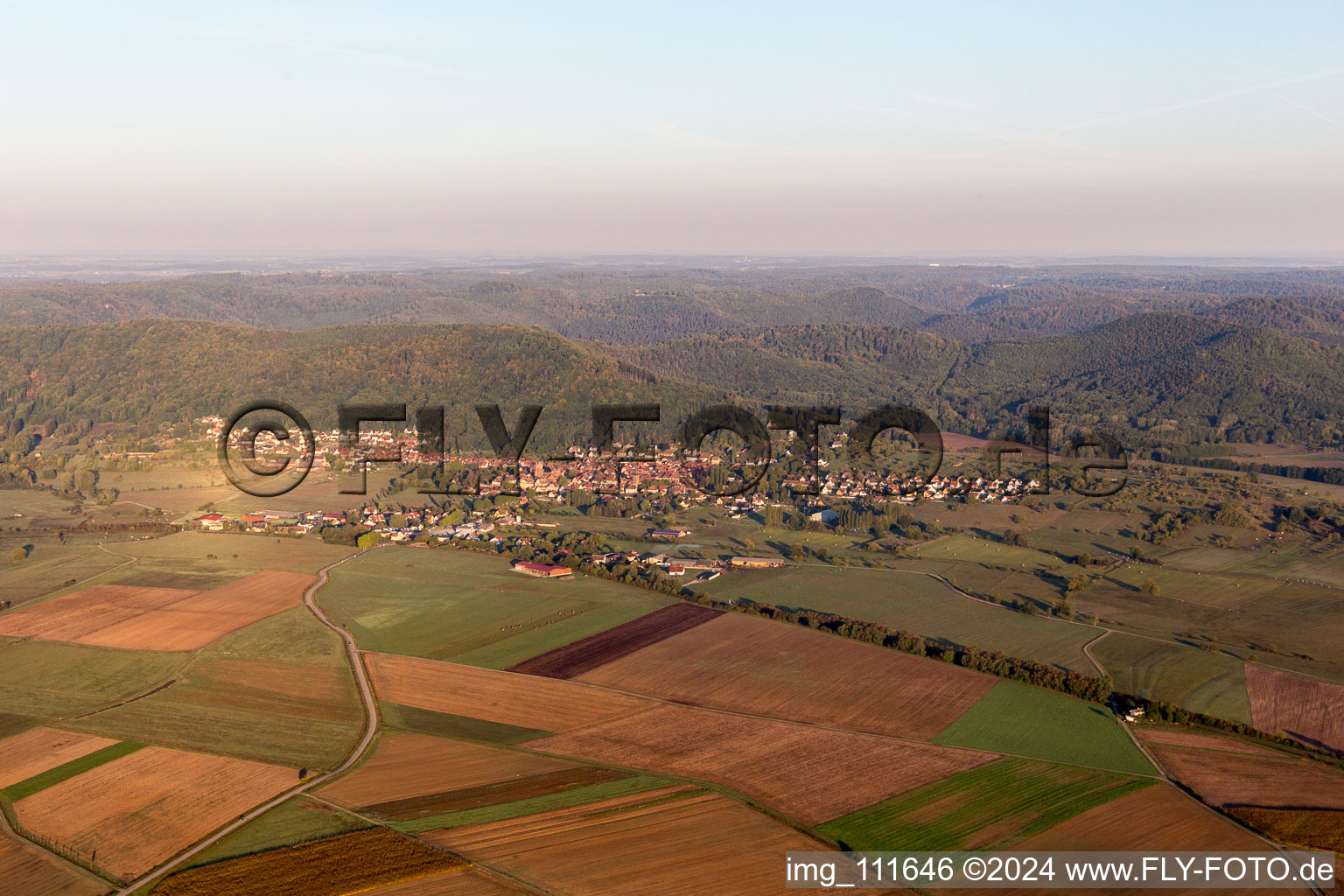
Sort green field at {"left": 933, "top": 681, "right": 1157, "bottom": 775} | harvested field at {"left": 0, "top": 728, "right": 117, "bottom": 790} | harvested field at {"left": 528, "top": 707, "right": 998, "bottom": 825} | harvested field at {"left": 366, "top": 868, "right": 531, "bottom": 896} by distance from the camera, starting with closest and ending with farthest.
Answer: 1. harvested field at {"left": 366, "top": 868, "right": 531, "bottom": 896}
2. harvested field at {"left": 528, "top": 707, "right": 998, "bottom": 825}
3. harvested field at {"left": 0, "top": 728, "right": 117, "bottom": 790}
4. green field at {"left": 933, "top": 681, "right": 1157, "bottom": 775}

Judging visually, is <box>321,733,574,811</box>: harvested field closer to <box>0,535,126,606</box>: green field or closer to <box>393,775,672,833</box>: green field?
<box>393,775,672,833</box>: green field

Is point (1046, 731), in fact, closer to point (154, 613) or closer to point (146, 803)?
point (146, 803)

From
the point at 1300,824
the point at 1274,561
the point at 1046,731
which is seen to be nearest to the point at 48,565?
the point at 1046,731

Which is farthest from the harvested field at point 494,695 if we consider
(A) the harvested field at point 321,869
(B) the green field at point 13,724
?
(B) the green field at point 13,724

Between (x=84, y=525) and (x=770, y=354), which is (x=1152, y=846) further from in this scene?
(x=770, y=354)

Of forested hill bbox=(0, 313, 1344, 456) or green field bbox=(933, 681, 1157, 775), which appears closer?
green field bbox=(933, 681, 1157, 775)

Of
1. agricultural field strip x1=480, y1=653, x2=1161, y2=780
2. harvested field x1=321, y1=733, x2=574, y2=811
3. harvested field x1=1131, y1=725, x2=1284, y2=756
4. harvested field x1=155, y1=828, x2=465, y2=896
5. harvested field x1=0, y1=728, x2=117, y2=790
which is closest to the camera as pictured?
harvested field x1=155, y1=828, x2=465, y2=896

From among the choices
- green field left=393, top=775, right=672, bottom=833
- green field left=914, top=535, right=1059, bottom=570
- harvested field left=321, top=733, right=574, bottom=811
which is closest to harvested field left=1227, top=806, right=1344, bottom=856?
green field left=393, top=775, right=672, bottom=833
